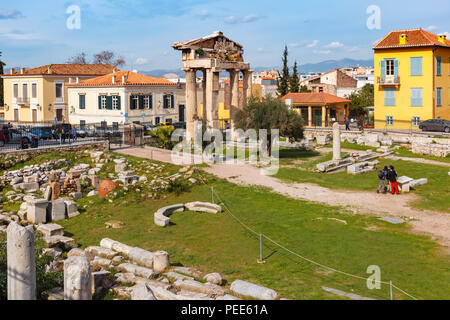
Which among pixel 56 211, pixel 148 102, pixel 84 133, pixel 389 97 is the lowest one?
pixel 56 211

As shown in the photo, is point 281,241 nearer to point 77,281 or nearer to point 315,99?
point 77,281

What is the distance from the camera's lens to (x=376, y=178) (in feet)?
87.9

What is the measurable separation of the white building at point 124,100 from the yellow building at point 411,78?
21.2 metres

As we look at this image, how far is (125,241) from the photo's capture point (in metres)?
17.8

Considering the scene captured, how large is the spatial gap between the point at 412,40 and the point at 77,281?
4327 centimetres

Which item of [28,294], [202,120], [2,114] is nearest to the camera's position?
[28,294]

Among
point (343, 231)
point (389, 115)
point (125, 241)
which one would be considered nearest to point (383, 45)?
point (389, 115)

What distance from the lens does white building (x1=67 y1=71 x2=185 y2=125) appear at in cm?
4800

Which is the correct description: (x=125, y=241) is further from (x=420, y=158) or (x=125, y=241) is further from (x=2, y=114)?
(x=2, y=114)

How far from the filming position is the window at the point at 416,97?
4597cm

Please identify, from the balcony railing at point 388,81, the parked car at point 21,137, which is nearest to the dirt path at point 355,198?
the parked car at point 21,137

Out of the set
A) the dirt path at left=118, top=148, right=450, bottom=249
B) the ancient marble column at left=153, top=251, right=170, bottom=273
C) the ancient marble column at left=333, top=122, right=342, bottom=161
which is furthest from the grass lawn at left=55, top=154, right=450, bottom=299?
the ancient marble column at left=333, top=122, right=342, bottom=161

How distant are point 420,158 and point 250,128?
11.6 meters

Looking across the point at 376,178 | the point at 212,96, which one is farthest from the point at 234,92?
the point at 376,178
